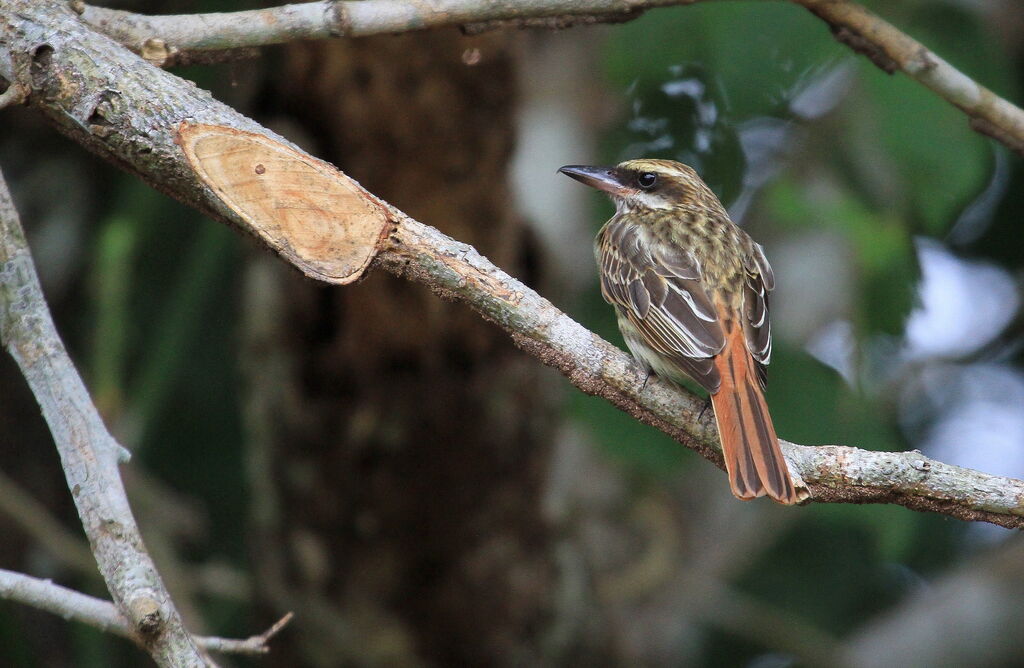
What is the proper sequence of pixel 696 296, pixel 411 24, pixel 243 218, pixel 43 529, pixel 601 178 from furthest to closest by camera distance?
pixel 43 529 < pixel 601 178 < pixel 696 296 < pixel 411 24 < pixel 243 218

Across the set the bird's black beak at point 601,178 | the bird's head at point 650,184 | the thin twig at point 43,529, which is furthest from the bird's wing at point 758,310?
the thin twig at point 43,529

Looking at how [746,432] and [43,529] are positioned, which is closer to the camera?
[746,432]

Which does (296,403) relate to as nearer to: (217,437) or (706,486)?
(217,437)

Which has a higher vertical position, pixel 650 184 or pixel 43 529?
pixel 650 184

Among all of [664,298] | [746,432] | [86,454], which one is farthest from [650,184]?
[86,454]

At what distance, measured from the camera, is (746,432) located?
130 inches

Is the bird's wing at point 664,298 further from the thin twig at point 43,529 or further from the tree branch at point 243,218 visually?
the thin twig at point 43,529

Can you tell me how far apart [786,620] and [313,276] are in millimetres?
4419

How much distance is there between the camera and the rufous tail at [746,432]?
304cm

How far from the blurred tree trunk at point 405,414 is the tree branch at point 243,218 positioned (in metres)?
2.29

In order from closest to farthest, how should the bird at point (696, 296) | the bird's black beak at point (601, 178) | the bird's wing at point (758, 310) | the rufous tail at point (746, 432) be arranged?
the rufous tail at point (746, 432) < the bird at point (696, 296) < the bird's wing at point (758, 310) < the bird's black beak at point (601, 178)

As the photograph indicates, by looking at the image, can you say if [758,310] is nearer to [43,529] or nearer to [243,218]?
[243,218]

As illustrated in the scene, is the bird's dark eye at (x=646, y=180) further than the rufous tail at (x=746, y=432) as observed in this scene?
Yes

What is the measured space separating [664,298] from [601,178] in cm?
78
